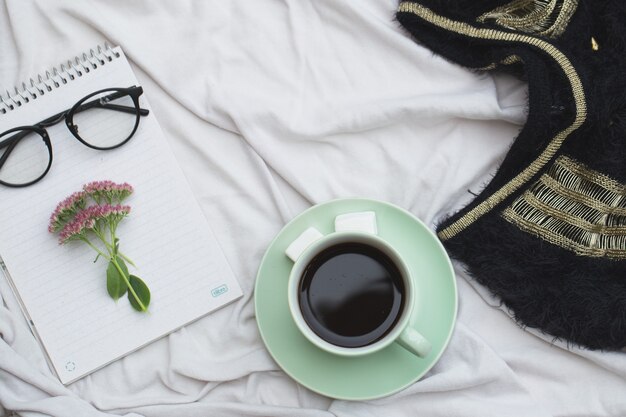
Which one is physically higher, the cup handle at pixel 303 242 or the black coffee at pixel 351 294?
the cup handle at pixel 303 242

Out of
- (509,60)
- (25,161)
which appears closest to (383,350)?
(509,60)

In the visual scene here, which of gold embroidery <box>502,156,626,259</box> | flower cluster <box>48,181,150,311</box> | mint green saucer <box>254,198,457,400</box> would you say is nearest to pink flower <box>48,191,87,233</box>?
flower cluster <box>48,181,150,311</box>

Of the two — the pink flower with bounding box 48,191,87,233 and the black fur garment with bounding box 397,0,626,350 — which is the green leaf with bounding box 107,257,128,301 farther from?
the black fur garment with bounding box 397,0,626,350

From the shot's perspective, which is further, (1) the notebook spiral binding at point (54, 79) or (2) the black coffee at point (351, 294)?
(1) the notebook spiral binding at point (54, 79)

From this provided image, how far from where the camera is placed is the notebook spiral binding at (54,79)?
82cm

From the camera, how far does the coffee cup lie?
707 millimetres

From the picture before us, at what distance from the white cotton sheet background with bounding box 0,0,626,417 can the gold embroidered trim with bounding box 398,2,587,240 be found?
4cm

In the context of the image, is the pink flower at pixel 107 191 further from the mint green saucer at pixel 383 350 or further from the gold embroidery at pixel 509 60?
the gold embroidery at pixel 509 60

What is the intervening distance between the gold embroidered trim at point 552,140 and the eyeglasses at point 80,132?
0.39 meters

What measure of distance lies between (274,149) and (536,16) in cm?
39

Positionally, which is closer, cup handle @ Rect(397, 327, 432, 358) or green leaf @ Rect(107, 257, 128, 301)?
cup handle @ Rect(397, 327, 432, 358)

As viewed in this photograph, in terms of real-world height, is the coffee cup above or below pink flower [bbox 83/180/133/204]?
below

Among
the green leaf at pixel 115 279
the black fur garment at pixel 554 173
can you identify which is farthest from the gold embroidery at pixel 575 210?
the green leaf at pixel 115 279

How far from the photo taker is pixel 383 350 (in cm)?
75
